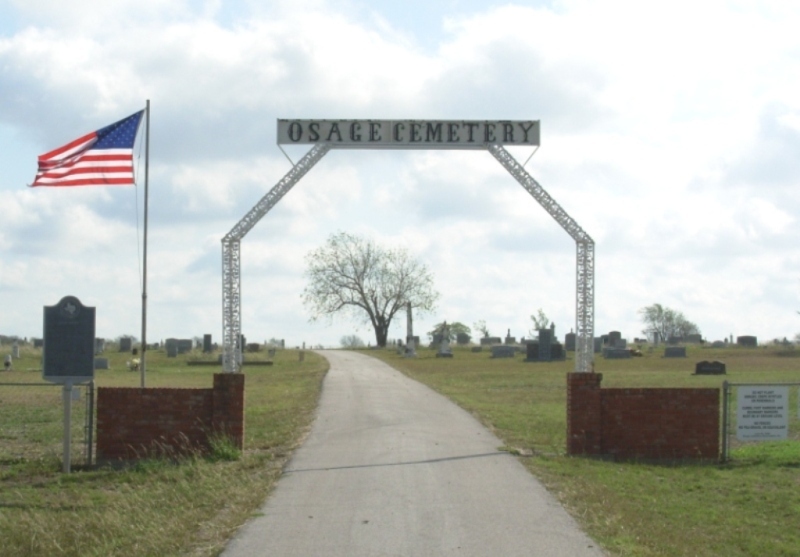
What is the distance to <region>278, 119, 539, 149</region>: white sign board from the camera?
55.6ft

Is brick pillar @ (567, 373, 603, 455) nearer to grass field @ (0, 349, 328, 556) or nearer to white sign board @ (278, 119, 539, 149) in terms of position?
grass field @ (0, 349, 328, 556)

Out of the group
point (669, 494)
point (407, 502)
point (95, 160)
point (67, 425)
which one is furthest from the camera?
point (95, 160)

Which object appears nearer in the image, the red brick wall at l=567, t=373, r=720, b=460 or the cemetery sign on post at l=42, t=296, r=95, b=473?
the cemetery sign on post at l=42, t=296, r=95, b=473

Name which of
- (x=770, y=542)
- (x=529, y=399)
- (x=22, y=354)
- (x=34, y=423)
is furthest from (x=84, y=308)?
(x=22, y=354)

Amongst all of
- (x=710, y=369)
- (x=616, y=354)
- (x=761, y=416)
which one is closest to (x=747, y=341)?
(x=616, y=354)

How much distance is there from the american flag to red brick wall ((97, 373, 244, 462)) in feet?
14.0

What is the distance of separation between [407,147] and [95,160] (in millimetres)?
5339

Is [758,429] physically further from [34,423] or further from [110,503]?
[34,423]

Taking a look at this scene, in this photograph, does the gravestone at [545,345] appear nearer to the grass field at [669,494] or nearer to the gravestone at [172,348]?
the gravestone at [172,348]

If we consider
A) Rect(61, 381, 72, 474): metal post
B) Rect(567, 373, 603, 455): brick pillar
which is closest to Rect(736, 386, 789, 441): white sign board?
Rect(567, 373, 603, 455): brick pillar

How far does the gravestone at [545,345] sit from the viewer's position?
56.2 metres

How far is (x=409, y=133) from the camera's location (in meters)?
17.0

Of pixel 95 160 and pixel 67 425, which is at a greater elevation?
pixel 95 160

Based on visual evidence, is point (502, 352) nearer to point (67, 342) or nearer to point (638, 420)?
point (638, 420)
